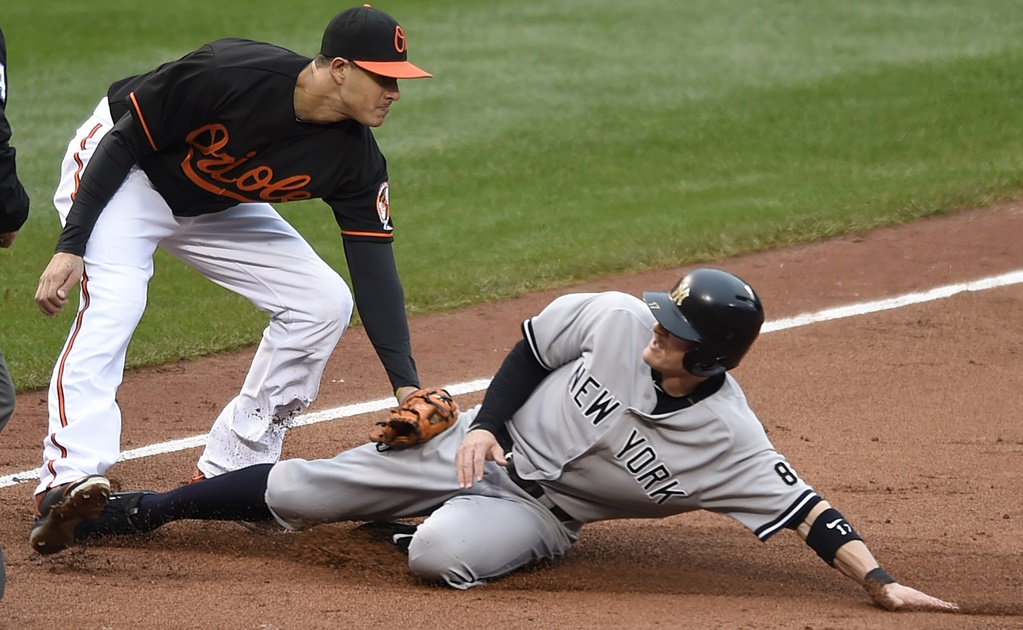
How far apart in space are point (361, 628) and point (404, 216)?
5.29 metres

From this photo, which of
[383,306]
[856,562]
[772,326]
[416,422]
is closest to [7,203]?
[383,306]

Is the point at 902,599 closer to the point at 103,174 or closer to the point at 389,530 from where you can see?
the point at 389,530

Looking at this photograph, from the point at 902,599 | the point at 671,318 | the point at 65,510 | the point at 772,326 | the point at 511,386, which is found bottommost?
the point at 772,326

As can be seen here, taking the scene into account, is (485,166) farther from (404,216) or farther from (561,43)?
(561,43)

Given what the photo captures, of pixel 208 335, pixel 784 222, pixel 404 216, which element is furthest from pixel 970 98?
pixel 208 335

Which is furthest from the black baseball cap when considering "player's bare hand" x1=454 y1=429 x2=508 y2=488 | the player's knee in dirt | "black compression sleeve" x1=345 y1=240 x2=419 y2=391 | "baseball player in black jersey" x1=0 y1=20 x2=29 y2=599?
the player's knee in dirt

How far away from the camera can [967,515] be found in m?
4.62

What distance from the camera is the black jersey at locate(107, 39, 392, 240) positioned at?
14.4 feet

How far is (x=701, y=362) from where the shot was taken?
3791 millimetres

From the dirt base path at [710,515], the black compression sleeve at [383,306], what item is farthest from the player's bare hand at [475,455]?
the black compression sleeve at [383,306]

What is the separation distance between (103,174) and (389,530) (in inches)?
57.1

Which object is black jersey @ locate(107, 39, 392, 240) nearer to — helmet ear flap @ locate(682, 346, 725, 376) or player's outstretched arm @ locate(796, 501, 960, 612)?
helmet ear flap @ locate(682, 346, 725, 376)

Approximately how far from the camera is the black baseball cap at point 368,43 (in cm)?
425

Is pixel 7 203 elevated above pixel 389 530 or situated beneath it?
elevated above
